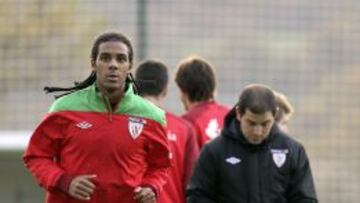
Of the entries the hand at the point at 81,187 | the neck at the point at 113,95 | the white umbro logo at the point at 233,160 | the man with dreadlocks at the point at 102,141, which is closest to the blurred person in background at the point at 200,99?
the white umbro logo at the point at 233,160

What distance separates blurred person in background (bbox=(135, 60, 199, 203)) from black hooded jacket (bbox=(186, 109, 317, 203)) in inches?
40.7

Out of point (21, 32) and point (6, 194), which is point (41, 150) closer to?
point (6, 194)

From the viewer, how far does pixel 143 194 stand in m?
7.80

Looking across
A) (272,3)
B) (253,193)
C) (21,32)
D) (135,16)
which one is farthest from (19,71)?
(253,193)

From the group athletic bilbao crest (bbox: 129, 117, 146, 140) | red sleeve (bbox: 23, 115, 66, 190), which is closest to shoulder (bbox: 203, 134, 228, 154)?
athletic bilbao crest (bbox: 129, 117, 146, 140)

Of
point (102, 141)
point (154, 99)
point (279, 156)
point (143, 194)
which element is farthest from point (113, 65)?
point (154, 99)

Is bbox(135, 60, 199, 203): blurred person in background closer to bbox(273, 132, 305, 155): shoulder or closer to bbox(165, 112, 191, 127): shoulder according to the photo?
bbox(165, 112, 191, 127): shoulder

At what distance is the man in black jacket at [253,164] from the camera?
842 centimetres

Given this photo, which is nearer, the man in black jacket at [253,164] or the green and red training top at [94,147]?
the green and red training top at [94,147]

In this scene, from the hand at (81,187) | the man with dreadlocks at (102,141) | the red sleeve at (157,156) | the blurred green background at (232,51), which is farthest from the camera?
the blurred green background at (232,51)

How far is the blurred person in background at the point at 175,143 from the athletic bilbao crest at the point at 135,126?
64.1 inches

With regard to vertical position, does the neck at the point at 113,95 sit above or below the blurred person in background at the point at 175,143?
above

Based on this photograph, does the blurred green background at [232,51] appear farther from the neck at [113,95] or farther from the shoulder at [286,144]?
the neck at [113,95]

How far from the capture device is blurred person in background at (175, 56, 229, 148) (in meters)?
10.1
